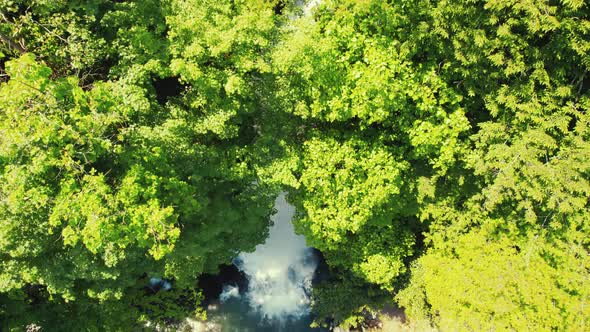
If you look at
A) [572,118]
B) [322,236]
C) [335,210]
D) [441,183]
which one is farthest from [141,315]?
[572,118]

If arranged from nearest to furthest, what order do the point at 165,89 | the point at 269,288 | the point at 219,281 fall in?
1. the point at 165,89
2. the point at 219,281
3. the point at 269,288

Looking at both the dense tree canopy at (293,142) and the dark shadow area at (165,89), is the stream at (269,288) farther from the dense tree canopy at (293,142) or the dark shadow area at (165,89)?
the dark shadow area at (165,89)

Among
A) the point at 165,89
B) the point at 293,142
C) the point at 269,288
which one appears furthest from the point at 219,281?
the point at 165,89

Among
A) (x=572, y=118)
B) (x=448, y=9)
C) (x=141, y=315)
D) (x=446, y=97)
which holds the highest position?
(x=448, y=9)

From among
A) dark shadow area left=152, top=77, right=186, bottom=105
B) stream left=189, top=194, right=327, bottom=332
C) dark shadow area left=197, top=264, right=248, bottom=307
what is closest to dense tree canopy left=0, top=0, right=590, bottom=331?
dark shadow area left=152, top=77, right=186, bottom=105

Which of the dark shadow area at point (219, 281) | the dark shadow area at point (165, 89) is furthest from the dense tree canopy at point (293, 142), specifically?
the dark shadow area at point (219, 281)

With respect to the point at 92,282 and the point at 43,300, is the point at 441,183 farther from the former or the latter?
the point at 43,300

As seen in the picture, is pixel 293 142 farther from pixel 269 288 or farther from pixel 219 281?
pixel 219 281

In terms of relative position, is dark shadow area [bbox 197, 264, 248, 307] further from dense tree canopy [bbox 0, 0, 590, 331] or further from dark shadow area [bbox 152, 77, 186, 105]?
dark shadow area [bbox 152, 77, 186, 105]
